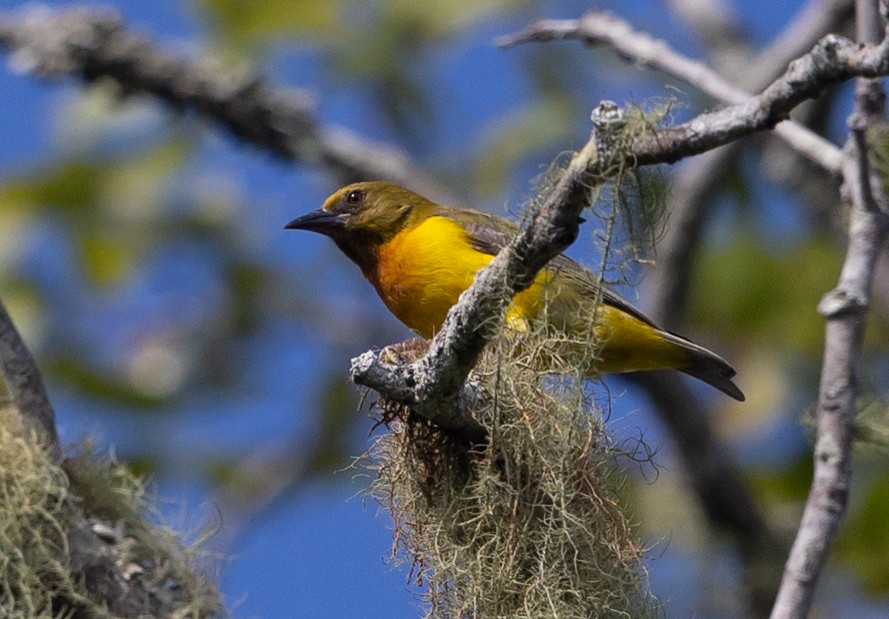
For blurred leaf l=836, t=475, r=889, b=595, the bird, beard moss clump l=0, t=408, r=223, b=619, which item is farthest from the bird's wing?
blurred leaf l=836, t=475, r=889, b=595

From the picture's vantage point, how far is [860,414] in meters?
4.66

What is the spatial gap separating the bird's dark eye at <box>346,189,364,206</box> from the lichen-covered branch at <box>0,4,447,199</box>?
2015 mm

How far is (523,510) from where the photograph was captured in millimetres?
3561

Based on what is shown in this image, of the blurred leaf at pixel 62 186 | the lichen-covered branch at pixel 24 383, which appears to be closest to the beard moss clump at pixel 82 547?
the lichen-covered branch at pixel 24 383

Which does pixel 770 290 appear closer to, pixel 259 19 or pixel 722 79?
pixel 259 19

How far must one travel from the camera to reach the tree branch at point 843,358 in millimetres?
3664

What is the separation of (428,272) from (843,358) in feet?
5.64

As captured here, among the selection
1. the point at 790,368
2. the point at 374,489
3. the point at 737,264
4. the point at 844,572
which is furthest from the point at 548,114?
the point at 374,489

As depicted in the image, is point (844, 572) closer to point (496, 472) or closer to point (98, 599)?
point (496, 472)

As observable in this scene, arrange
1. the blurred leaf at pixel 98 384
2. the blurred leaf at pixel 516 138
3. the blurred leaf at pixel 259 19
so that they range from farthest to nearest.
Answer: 1. the blurred leaf at pixel 516 138
2. the blurred leaf at pixel 259 19
3. the blurred leaf at pixel 98 384

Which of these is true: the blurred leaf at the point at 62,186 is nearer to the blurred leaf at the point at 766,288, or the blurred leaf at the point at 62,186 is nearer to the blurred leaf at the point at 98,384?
the blurred leaf at the point at 98,384

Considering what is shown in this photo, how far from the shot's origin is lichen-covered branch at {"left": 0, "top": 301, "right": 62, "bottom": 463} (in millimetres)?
3938

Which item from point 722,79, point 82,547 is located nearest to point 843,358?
point 722,79

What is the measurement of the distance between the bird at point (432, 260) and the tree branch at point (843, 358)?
88cm
